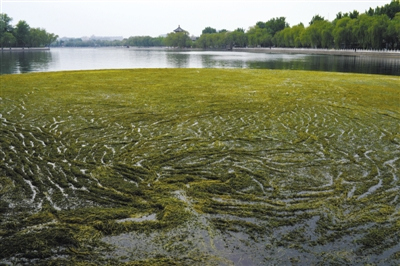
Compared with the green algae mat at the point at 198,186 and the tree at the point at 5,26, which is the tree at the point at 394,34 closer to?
the green algae mat at the point at 198,186

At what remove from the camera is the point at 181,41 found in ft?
457

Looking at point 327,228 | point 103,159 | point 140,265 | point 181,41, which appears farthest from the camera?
point 181,41

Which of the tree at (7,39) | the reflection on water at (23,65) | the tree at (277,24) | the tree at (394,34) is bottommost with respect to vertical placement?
the reflection on water at (23,65)

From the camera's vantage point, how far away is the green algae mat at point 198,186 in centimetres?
357

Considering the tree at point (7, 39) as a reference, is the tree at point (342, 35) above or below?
below

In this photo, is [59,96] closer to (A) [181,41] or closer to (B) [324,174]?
(B) [324,174]

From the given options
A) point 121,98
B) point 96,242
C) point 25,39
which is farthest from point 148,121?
point 25,39

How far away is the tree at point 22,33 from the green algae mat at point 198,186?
110 m

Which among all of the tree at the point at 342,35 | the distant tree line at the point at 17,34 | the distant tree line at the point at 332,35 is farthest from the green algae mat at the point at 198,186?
the distant tree line at the point at 17,34

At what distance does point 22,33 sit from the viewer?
104m

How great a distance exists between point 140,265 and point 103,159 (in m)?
3.13

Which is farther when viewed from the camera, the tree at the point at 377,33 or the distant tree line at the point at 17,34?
the distant tree line at the point at 17,34

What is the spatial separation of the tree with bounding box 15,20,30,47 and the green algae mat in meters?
110


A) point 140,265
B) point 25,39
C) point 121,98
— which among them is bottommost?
point 140,265
